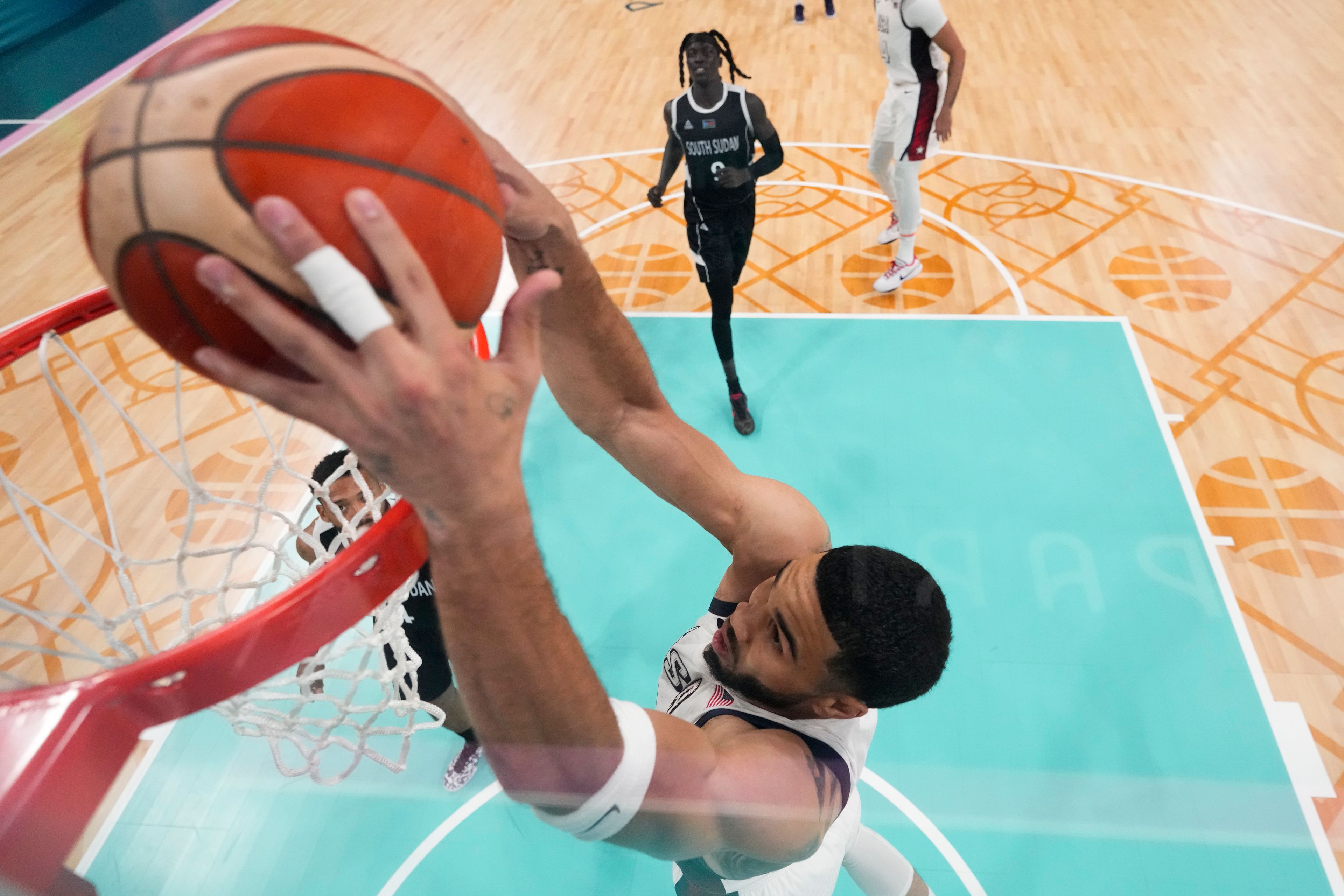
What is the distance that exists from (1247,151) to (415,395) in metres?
7.18

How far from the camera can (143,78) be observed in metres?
0.84

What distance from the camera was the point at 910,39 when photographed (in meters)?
4.04

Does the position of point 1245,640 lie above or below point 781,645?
below

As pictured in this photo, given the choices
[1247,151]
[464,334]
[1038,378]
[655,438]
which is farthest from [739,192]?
[1247,151]

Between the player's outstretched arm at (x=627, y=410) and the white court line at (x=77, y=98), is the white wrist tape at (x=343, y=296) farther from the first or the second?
the white court line at (x=77, y=98)

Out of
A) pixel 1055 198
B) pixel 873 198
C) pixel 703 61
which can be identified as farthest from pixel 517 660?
pixel 1055 198

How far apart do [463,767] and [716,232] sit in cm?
247

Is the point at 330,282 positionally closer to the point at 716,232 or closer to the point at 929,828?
the point at 929,828

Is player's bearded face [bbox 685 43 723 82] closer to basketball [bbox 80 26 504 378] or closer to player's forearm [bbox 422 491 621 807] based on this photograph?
basketball [bbox 80 26 504 378]

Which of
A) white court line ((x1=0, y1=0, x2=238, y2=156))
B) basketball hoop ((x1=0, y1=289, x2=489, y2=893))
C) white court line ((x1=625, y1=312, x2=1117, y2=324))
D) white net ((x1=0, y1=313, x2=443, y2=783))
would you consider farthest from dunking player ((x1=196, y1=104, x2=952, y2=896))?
white court line ((x1=0, y1=0, x2=238, y2=156))

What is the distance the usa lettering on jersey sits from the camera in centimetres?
351

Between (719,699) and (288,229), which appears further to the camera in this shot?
(719,699)

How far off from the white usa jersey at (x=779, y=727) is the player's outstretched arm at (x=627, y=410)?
17 cm

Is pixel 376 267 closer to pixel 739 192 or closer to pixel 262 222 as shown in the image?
pixel 262 222
